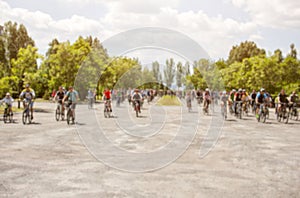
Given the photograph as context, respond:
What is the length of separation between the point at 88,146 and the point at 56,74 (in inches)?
1252

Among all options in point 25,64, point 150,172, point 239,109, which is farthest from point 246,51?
point 150,172

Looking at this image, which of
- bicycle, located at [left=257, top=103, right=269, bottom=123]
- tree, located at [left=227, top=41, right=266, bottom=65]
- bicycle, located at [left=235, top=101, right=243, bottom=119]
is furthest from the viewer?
tree, located at [left=227, top=41, right=266, bottom=65]

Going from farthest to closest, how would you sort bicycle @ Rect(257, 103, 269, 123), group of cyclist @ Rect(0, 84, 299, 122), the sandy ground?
bicycle @ Rect(257, 103, 269, 123) → group of cyclist @ Rect(0, 84, 299, 122) → the sandy ground

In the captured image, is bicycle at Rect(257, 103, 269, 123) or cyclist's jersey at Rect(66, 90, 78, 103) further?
bicycle at Rect(257, 103, 269, 123)

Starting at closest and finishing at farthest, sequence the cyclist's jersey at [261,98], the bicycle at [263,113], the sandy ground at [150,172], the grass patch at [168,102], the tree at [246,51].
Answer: the sandy ground at [150,172], the bicycle at [263,113], the cyclist's jersey at [261,98], the grass patch at [168,102], the tree at [246,51]

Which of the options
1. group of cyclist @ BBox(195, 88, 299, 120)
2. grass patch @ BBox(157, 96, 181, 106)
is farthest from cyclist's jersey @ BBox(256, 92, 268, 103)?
grass patch @ BBox(157, 96, 181, 106)

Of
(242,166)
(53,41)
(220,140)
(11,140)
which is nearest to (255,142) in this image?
(220,140)

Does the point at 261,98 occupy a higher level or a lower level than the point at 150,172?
higher

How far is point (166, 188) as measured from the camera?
20.6 feet

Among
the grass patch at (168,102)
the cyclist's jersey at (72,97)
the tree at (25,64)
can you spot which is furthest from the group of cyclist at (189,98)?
the grass patch at (168,102)

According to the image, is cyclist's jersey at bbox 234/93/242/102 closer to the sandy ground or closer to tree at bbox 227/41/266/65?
the sandy ground

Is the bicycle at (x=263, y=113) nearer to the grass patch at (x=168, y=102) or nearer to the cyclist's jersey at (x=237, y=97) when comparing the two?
A: the cyclist's jersey at (x=237, y=97)

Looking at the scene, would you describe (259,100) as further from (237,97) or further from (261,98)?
(237,97)

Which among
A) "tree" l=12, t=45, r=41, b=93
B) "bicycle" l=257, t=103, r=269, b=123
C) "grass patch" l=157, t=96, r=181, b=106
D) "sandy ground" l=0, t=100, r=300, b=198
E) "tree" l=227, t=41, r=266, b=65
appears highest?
"tree" l=227, t=41, r=266, b=65
